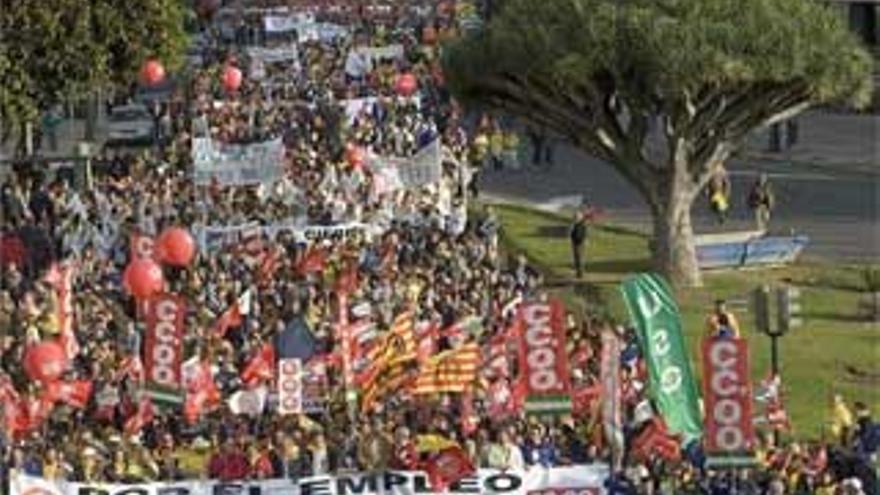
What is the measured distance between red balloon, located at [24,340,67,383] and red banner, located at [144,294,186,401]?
3.63 ft

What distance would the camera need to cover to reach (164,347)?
90.2 feet

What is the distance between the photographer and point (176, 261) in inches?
1378

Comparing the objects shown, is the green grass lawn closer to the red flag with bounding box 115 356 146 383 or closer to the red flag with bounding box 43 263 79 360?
the red flag with bounding box 115 356 146 383

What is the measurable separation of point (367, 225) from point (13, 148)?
1845 cm

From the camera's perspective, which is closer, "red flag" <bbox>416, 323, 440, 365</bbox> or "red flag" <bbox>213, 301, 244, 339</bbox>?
"red flag" <bbox>416, 323, 440, 365</bbox>

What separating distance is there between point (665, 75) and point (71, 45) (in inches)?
611

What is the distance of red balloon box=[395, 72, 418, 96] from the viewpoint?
55.9m

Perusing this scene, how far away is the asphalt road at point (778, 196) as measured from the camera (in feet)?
153

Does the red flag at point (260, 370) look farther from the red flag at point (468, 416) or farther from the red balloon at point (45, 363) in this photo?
the red flag at point (468, 416)

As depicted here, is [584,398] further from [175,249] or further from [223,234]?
[223,234]

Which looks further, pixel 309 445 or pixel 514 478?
pixel 309 445

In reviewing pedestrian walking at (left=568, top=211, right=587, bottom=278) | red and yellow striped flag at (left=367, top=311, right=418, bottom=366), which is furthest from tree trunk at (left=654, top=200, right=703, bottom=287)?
red and yellow striped flag at (left=367, top=311, right=418, bottom=366)

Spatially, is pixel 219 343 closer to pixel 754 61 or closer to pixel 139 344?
pixel 139 344

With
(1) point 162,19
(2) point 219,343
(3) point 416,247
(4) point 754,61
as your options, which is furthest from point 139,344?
(1) point 162,19
